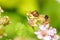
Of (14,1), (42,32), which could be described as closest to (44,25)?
(42,32)

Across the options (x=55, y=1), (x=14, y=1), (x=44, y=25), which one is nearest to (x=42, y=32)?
(x=44, y=25)

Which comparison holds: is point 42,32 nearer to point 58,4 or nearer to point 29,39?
point 29,39

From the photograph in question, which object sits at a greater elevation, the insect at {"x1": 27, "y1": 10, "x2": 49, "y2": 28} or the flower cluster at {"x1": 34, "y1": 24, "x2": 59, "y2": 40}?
the insect at {"x1": 27, "y1": 10, "x2": 49, "y2": 28}

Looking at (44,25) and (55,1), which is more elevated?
(55,1)

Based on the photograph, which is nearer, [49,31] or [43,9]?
[49,31]

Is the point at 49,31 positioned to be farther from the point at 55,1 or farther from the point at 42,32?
the point at 55,1

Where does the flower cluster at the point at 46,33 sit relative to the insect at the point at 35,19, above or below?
below
